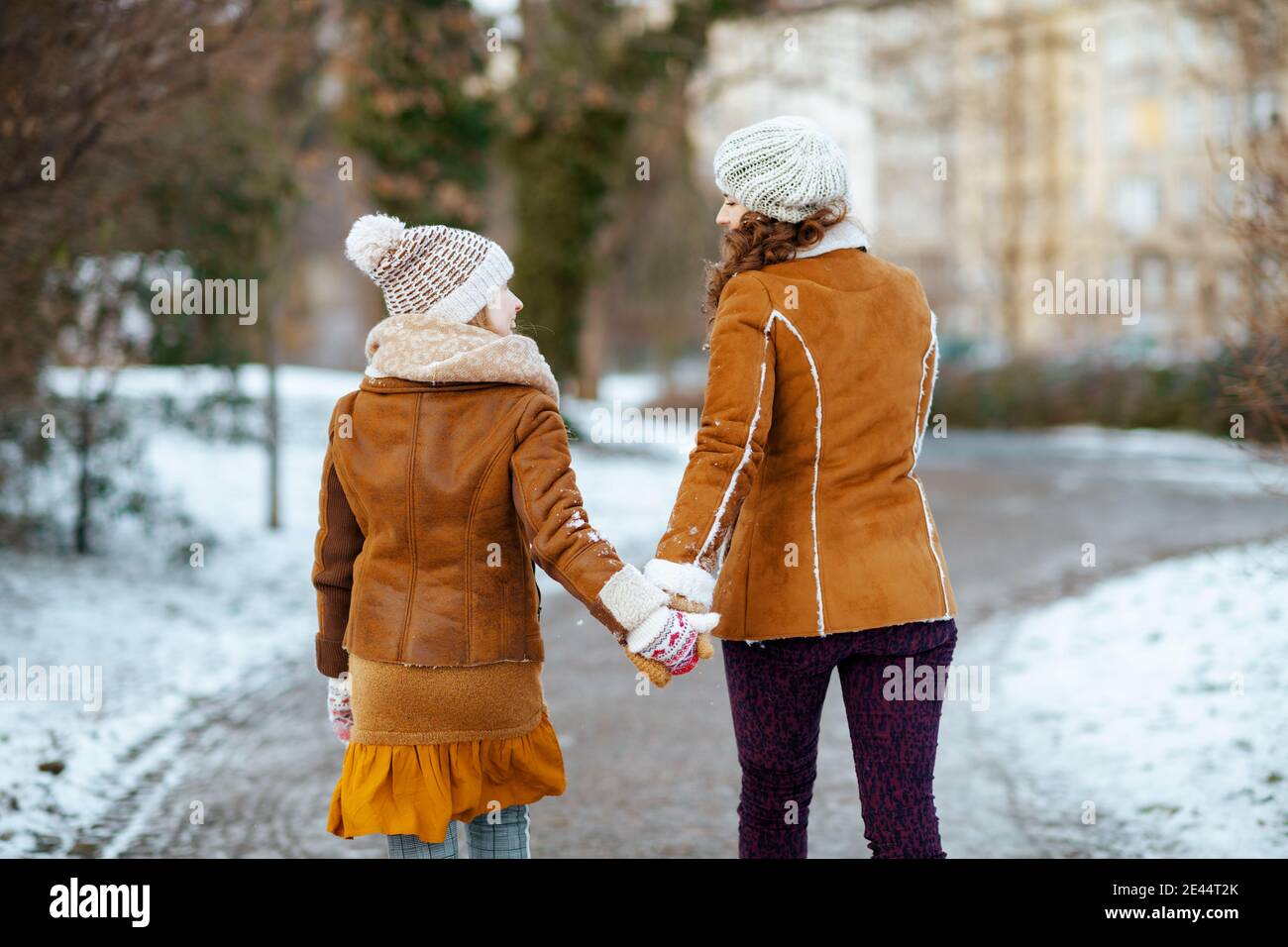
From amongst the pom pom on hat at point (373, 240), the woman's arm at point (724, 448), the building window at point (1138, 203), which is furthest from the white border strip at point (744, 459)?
the building window at point (1138, 203)

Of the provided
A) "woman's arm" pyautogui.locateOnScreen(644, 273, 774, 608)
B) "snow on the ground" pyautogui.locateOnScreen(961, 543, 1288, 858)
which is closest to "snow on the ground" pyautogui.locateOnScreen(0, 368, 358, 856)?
"woman's arm" pyautogui.locateOnScreen(644, 273, 774, 608)

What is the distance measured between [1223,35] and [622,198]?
582 inches

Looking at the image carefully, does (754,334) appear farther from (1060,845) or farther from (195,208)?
(195,208)

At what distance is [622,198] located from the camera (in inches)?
949

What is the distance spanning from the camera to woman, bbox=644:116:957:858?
3.05m

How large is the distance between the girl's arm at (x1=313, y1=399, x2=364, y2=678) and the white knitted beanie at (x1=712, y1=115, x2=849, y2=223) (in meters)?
1.01

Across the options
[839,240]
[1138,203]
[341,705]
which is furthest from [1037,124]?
[1138,203]

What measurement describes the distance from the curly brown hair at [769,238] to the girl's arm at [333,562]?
921 mm

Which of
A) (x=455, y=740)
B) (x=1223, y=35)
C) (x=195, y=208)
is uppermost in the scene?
(x=1223, y=35)

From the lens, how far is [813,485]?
3.13m

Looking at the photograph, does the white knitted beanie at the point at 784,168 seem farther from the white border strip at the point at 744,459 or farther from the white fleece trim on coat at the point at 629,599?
the white fleece trim on coat at the point at 629,599

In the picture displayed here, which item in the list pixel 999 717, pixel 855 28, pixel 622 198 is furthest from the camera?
pixel 622 198
